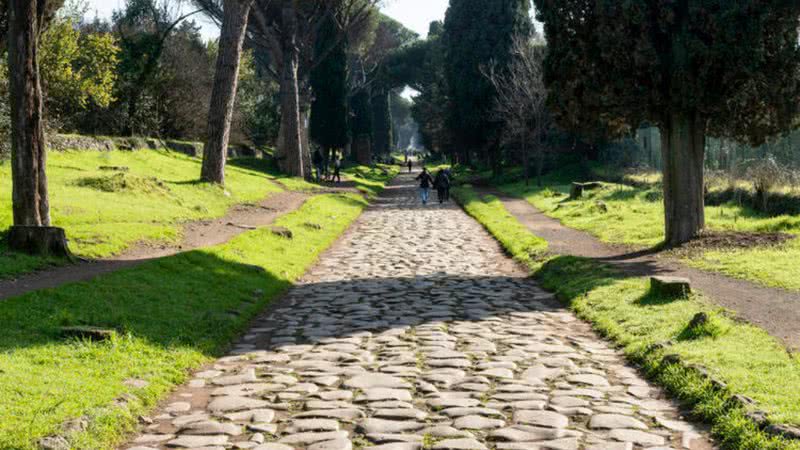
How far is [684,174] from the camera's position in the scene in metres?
16.0

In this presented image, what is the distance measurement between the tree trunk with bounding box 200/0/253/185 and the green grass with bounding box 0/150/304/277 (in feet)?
3.13

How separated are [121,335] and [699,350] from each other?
5605 mm

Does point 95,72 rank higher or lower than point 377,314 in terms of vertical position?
higher

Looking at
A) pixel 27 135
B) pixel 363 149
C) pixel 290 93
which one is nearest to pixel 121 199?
pixel 27 135

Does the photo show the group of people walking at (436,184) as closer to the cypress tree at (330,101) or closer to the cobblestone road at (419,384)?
the cypress tree at (330,101)

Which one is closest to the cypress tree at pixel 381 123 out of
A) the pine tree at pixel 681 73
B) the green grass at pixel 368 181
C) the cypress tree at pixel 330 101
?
the green grass at pixel 368 181

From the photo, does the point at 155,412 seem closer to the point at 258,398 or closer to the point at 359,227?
the point at 258,398

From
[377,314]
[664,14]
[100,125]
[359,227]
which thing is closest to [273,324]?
[377,314]

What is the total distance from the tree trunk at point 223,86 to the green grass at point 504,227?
27.7 ft

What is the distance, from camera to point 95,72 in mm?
30688

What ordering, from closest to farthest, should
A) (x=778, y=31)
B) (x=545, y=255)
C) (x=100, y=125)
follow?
(x=778, y=31), (x=545, y=255), (x=100, y=125)

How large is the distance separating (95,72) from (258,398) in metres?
26.6

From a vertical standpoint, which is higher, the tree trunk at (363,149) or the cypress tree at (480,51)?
the cypress tree at (480,51)

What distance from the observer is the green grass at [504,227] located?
56.7ft
